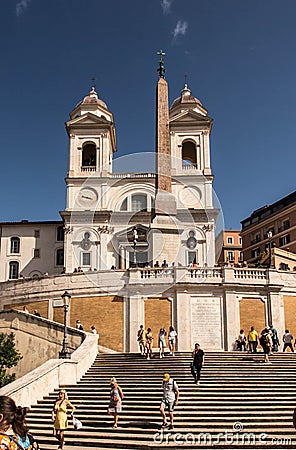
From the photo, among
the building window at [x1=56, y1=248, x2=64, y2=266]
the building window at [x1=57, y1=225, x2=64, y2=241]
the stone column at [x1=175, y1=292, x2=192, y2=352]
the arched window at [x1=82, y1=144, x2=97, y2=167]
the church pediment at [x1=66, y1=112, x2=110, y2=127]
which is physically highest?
the church pediment at [x1=66, y1=112, x2=110, y2=127]

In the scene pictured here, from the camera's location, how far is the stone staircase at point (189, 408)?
12688mm

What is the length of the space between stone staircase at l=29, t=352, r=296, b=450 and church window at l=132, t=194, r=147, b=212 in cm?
3503

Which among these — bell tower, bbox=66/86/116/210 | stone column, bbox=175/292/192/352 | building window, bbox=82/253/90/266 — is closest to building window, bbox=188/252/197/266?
building window, bbox=82/253/90/266

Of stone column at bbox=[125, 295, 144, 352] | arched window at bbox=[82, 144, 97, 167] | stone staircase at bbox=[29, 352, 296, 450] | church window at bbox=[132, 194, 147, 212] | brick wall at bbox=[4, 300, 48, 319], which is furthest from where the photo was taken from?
arched window at bbox=[82, 144, 97, 167]

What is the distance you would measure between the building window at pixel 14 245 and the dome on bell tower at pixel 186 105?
20745mm

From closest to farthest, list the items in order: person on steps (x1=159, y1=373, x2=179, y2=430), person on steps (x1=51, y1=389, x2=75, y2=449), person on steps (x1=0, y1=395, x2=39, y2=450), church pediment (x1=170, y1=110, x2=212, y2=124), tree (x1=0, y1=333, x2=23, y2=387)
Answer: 1. person on steps (x1=0, y1=395, x2=39, y2=450)
2. person on steps (x1=51, y1=389, x2=75, y2=449)
3. person on steps (x1=159, y1=373, x2=179, y2=430)
4. tree (x1=0, y1=333, x2=23, y2=387)
5. church pediment (x1=170, y1=110, x2=212, y2=124)

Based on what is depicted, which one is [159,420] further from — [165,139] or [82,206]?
[82,206]

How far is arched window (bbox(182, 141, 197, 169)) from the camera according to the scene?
188 feet

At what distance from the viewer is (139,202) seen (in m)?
55.5

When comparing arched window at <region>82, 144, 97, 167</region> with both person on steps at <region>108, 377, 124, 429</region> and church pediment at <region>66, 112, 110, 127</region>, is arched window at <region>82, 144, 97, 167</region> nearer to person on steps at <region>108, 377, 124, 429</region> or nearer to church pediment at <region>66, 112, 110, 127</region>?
church pediment at <region>66, 112, 110, 127</region>

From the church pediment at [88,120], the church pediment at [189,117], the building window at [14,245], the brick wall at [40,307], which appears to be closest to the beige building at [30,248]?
the building window at [14,245]

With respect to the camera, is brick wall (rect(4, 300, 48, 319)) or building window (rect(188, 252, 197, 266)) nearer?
brick wall (rect(4, 300, 48, 319))

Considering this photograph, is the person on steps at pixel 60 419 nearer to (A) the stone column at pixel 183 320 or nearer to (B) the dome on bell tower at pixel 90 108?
(A) the stone column at pixel 183 320

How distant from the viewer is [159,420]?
46.0 feet
